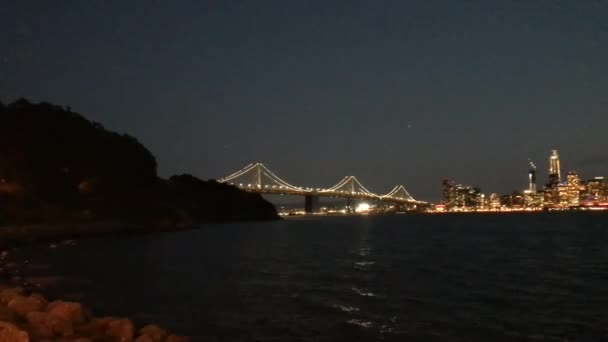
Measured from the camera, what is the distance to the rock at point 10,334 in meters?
7.60

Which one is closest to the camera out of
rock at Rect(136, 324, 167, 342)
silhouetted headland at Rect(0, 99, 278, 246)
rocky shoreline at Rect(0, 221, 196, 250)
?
rock at Rect(136, 324, 167, 342)

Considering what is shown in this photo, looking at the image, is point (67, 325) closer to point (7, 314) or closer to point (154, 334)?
point (7, 314)

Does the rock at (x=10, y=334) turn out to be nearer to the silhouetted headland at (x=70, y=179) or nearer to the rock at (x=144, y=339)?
the rock at (x=144, y=339)

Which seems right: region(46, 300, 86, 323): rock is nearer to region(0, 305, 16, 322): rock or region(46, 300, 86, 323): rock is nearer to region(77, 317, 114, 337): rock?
region(77, 317, 114, 337): rock

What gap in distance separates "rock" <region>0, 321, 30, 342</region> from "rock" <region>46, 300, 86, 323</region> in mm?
2211

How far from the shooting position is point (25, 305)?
35.1 ft

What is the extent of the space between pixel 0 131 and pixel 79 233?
13.4 metres

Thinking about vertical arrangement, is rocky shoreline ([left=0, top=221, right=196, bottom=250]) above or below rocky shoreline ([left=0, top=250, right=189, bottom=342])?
above

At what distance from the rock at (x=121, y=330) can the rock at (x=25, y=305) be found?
1944 mm

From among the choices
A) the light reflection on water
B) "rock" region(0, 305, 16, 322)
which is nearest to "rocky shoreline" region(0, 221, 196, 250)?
the light reflection on water

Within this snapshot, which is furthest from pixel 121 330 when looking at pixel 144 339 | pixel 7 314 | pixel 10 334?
pixel 7 314

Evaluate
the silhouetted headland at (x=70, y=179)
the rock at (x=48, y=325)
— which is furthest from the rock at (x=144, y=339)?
the silhouetted headland at (x=70, y=179)

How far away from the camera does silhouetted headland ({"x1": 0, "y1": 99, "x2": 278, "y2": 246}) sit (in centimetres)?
4753

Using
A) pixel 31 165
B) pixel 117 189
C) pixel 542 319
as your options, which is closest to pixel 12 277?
pixel 542 319
